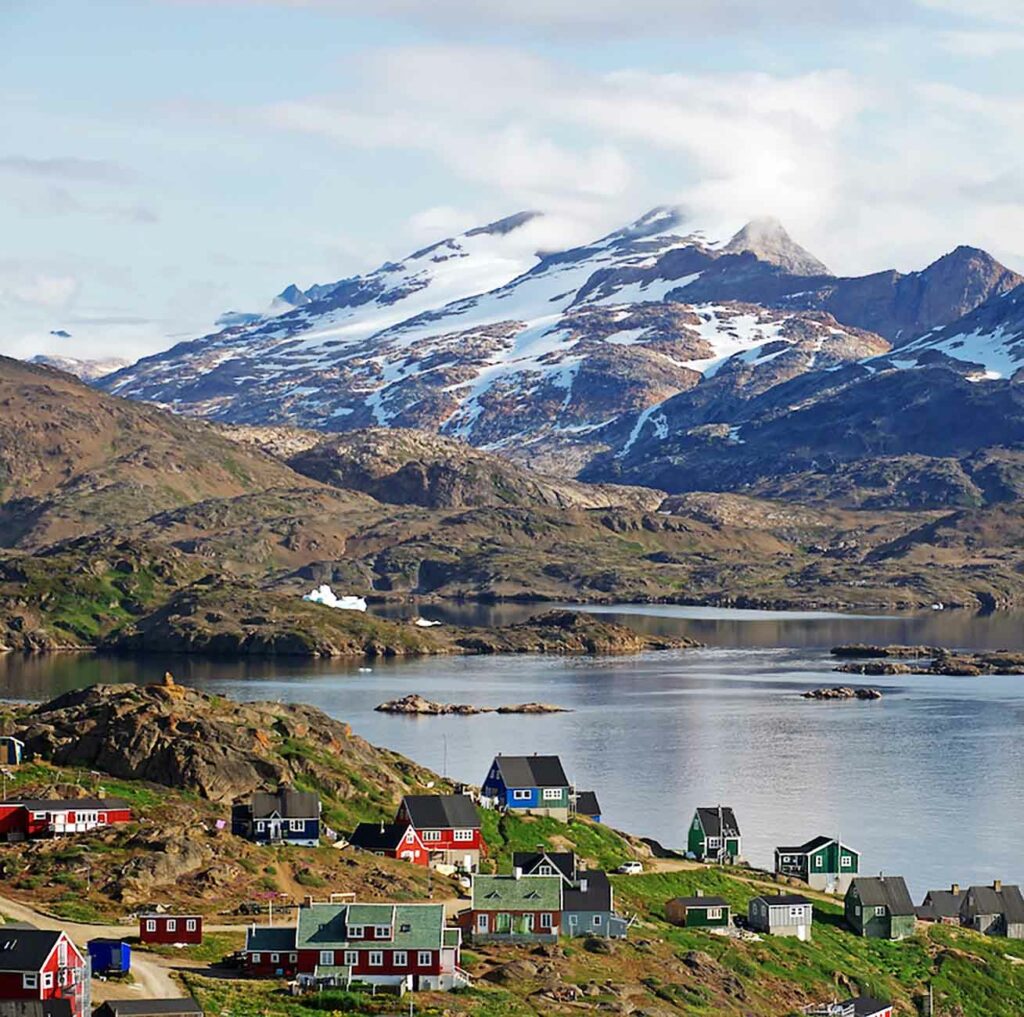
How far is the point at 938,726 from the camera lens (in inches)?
7451

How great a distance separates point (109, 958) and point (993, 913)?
153 ft

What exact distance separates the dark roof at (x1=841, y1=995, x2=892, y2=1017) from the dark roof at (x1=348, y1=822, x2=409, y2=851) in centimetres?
2289

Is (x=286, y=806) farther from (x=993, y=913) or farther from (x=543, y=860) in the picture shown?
(x=993, y=913)

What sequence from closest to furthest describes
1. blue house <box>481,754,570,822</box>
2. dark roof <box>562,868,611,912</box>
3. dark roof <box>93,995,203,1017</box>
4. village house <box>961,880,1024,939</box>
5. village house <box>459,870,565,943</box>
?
dark roof <box>93,995,203,1017</box>, village house <box>459,870,565,943</box>, dark roof <box>562,868,611,912</box>, village house <box>961,880,1024,939</box>, blue house <box>481,754,570,822</box>

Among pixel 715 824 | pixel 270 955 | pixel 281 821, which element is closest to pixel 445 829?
pixel 281 821

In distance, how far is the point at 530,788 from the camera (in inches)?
4417

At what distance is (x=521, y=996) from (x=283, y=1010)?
30.0 ft

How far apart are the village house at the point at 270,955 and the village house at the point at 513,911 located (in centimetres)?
994

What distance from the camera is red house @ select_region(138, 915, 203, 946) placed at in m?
75.9

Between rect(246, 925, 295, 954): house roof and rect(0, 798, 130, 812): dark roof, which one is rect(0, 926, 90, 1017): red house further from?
rect(0, 798, 130, 812): dark roof

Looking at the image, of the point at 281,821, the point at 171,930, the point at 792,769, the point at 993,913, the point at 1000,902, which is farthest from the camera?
the point at 792,769

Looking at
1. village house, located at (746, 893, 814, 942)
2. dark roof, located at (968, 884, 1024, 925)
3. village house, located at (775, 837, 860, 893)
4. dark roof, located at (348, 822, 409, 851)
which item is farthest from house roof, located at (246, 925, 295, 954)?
village house, located at (775, 837, 860, 893)

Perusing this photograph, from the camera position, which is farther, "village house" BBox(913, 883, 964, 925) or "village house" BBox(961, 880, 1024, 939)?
"village house" BBox(913, 883, 964, 925)

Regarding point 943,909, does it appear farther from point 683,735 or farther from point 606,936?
point 683,735
